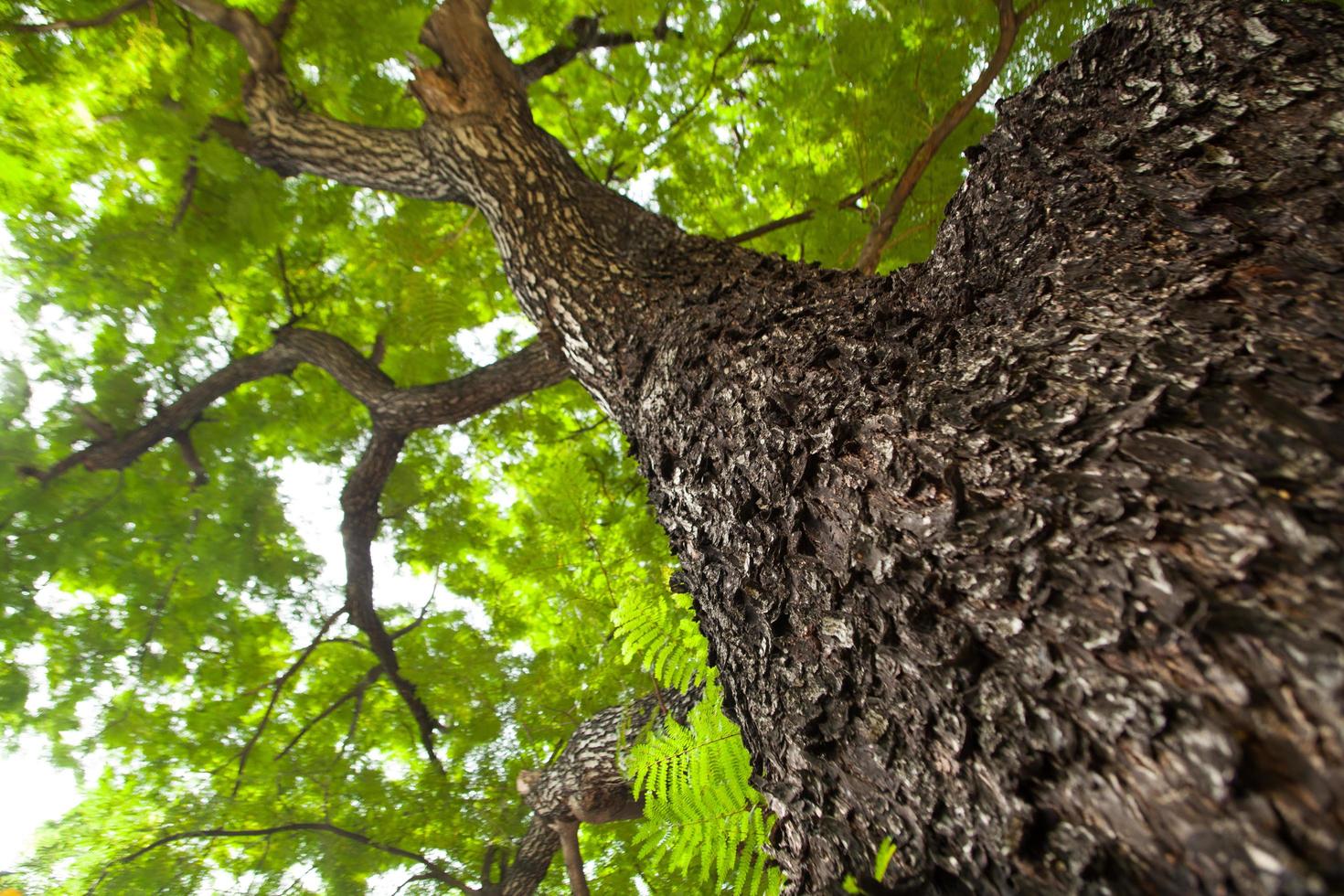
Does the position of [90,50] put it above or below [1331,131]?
above

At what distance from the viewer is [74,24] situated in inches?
169

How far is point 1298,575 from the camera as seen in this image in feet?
2.34

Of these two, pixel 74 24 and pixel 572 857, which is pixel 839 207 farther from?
pixel 74 24

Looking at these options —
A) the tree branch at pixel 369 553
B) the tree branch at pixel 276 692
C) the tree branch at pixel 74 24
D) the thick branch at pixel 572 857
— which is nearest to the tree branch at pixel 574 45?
the tree branch at pixel 74 24

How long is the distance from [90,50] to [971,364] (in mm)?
5822

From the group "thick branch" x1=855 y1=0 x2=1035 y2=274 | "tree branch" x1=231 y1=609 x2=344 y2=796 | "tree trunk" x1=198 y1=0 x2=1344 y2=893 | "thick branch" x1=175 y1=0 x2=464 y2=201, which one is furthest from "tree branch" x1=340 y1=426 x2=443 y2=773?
"tree trunk" x1=198 y1=0 x2=1344 y2=893

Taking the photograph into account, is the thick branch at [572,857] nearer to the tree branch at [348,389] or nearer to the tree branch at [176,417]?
the tree branch at [348,389]

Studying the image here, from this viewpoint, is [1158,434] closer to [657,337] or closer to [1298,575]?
[1298,575]

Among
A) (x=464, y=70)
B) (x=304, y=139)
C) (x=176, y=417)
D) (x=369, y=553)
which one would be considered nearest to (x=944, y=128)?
(x=464, y=70)

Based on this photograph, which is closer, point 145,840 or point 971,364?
point 971,364

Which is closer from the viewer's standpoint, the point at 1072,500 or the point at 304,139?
the point at 1072,500

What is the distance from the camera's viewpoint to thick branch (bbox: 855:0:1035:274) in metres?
2.81

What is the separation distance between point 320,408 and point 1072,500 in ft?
20.5

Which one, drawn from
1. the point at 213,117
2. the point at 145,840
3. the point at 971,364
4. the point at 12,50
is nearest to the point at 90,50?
the point at 12,50
